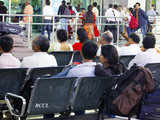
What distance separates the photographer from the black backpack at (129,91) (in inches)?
252

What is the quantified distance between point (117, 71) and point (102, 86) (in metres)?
0.44

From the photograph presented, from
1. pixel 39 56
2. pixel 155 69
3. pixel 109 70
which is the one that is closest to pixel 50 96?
pixel 109 70

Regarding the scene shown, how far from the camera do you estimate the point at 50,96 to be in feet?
21.2

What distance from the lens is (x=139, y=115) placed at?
688 cm

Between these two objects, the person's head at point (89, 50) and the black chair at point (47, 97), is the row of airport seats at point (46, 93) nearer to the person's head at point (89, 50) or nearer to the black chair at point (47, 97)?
the black chair at point (47, 97)

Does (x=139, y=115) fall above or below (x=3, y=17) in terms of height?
below

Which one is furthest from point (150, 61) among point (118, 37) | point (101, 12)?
point (101, 12)

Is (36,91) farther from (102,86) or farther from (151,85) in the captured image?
(151,85)

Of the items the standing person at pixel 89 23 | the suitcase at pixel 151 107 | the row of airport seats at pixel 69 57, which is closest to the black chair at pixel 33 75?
the suitcase at pixel 151 107

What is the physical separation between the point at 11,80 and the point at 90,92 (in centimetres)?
106

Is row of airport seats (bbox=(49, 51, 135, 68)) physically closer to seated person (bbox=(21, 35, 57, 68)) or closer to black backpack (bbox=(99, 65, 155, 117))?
seated person (bbox=(21, 35, 57, 68))

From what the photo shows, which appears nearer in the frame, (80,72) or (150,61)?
(80,72)

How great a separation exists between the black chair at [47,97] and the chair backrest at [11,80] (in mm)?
295

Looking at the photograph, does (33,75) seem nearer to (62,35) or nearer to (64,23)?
(62,35)
